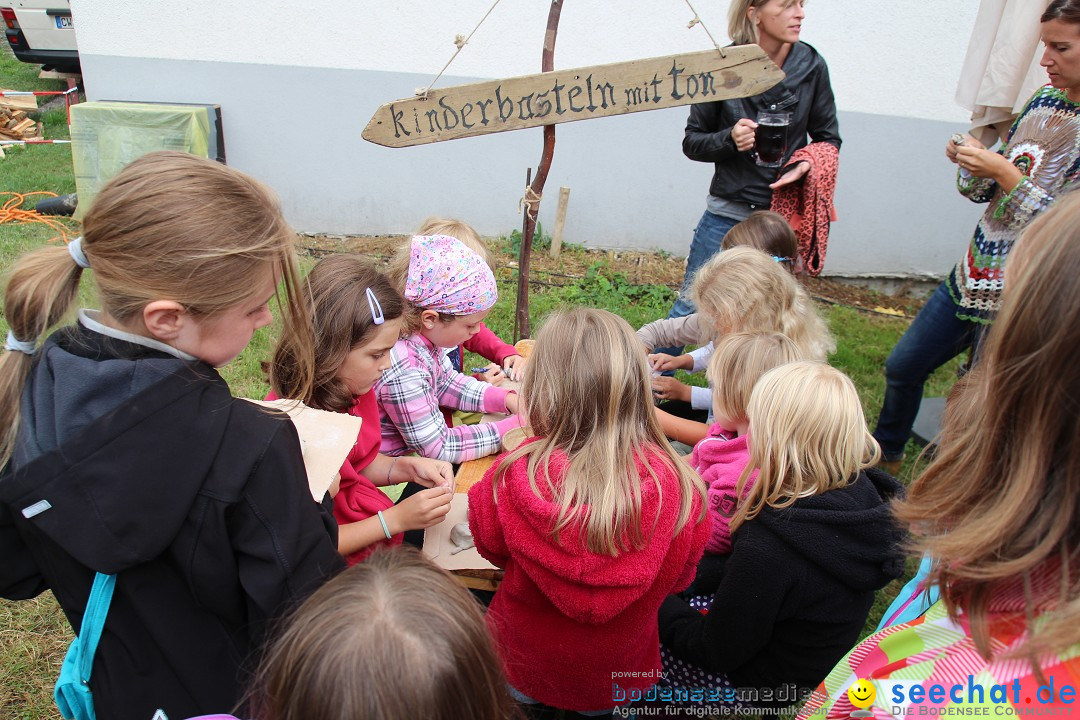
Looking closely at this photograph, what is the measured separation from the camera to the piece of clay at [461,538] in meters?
1.74

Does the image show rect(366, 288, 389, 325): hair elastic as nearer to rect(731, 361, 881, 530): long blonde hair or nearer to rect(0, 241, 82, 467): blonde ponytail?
rect(0, 241, 82, 467): blonde ponytail

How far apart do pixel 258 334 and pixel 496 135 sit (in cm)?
263

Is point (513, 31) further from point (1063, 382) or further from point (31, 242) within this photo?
point (1063, 382)

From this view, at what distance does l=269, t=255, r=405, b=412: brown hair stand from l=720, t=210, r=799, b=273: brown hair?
1658 millimetres

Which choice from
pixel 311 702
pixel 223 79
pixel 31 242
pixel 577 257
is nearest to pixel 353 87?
pixel 223 79

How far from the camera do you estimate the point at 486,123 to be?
7.59 feet

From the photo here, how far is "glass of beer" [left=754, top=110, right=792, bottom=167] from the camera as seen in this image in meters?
2.84

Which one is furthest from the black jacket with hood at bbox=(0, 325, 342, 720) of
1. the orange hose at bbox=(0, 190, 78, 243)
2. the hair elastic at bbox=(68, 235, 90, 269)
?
the orange hose at bbox=(0, 190, 78, 243)

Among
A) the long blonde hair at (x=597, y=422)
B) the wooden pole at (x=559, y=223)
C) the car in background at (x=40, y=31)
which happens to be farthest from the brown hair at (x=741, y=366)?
the car in background at (x=40, y=31)

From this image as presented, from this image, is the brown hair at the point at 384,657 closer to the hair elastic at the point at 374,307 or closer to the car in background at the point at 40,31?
the hair elastic at the point at 374,307

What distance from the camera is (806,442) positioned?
5.22 ft

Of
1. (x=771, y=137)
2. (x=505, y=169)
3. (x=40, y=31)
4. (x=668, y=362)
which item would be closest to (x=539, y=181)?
(x=668, y=362)

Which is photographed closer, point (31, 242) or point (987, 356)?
point (987, 356)

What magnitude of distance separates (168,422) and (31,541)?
0.38 metres
